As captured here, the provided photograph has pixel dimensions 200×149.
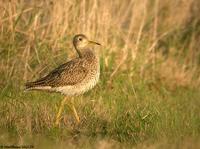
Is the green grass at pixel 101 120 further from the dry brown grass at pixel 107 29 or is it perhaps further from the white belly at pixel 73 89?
the dry brown grass at pixel 107 29

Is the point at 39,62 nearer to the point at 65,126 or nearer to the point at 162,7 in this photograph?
the point at 65,126

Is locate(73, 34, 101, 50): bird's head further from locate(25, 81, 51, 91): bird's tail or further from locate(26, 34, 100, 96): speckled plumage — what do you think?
locate(25, 81, 51, 91): bird's tail

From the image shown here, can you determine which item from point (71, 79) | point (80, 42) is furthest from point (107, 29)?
point (71, 79)

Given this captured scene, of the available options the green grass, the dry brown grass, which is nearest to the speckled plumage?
the green grass

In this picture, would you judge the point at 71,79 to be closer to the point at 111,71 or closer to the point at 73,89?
the point at 73,89

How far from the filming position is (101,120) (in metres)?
8.52

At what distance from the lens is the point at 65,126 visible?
841 centimetres

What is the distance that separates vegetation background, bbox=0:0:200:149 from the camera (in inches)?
312

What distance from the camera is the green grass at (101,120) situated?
7738mm

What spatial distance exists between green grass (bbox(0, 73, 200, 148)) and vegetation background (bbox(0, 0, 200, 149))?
0.04 ft

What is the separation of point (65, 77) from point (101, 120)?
3.51 feet

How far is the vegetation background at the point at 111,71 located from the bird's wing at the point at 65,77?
0.30 meters

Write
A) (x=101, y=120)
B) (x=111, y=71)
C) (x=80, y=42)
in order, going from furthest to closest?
(x=111, y=71) → (x=80, y=42) → (x=101, y=120)

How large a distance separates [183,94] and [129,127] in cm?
329
